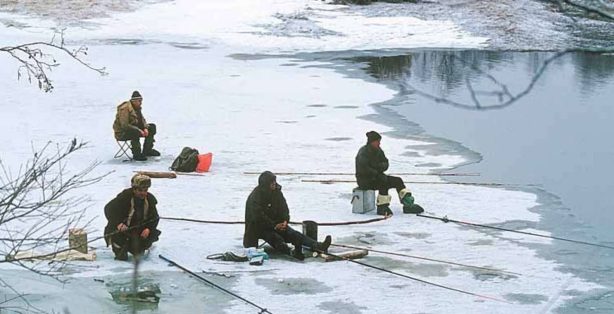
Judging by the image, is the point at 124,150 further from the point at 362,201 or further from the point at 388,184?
the point at 388,184

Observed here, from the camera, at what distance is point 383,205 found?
14633 mm

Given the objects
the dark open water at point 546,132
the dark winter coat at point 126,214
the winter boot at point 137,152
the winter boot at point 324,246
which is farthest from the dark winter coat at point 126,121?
the winter boot at point 324,246

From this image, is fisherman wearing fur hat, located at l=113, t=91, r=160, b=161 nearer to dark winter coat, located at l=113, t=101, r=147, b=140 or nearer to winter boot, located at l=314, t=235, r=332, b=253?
dark winter coat, located at l=113, t=101, r=147, b=140

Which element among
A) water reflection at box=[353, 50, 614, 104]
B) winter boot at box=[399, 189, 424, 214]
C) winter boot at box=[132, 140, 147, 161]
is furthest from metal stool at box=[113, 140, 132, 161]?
water reflection at box=[353, 50, 614, 104]

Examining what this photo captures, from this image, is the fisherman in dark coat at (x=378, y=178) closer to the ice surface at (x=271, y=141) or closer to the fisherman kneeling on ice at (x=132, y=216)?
the ice surface at (x=271, y=141)

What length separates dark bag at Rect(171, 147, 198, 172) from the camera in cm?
1759

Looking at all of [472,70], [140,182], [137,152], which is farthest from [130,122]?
[472,70]

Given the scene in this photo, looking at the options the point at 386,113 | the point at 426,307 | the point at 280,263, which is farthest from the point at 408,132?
the point at 426,307

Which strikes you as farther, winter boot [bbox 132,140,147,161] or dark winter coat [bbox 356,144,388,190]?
winter boot [bbox 132,140,147,161]

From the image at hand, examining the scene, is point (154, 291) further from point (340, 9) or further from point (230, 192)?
point (340, 9)

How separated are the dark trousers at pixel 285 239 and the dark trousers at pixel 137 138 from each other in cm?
637

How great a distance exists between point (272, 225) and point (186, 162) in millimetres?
5631

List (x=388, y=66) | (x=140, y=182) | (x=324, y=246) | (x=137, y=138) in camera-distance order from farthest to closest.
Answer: (x=388, y=66) < (x=137, y=138) < (x=324, y=246) < (x=140, y=182)

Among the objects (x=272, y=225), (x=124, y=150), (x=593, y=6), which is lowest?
(x=124, y=150)
